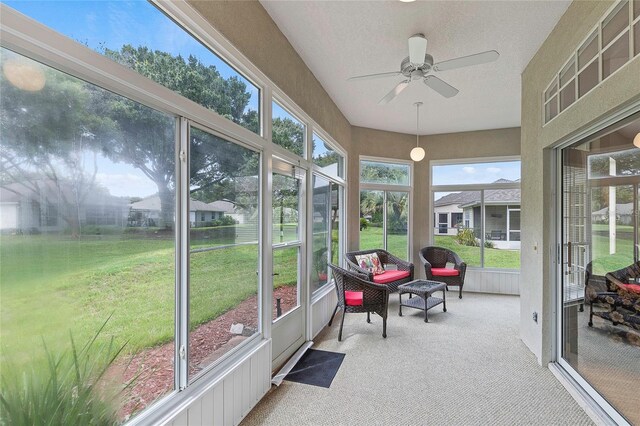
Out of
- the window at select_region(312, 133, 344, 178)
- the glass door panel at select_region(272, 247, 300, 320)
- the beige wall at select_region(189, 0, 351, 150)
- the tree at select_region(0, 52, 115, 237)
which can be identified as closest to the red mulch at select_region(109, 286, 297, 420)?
the glass door panel at select_region(272, 247, 300, 320)

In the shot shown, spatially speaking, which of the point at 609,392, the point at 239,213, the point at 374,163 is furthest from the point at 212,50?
the point at 374,163

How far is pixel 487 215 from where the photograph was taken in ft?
20.5

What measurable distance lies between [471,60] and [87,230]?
2.93m

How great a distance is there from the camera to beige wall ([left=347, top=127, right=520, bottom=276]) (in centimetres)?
585

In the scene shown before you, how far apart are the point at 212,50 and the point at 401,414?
2.92 metres

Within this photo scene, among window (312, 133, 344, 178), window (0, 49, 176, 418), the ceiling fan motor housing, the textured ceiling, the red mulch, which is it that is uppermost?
the textured ceiling

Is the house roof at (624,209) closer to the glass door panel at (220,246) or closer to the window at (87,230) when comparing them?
the glass door panel at (220,246)

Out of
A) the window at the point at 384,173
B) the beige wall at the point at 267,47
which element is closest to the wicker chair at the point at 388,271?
the window at the point at 384,173

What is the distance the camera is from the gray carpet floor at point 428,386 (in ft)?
7.50

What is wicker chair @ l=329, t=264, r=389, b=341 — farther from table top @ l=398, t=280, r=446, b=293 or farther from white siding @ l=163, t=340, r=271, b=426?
white siding @ l=163, t=340, r=271, b=426

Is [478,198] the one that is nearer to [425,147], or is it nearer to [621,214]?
[425,147]

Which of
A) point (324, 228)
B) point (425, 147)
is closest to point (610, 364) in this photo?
point (324, 228)

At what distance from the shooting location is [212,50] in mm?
2016

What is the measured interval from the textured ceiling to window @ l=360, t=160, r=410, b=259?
6.05ft
